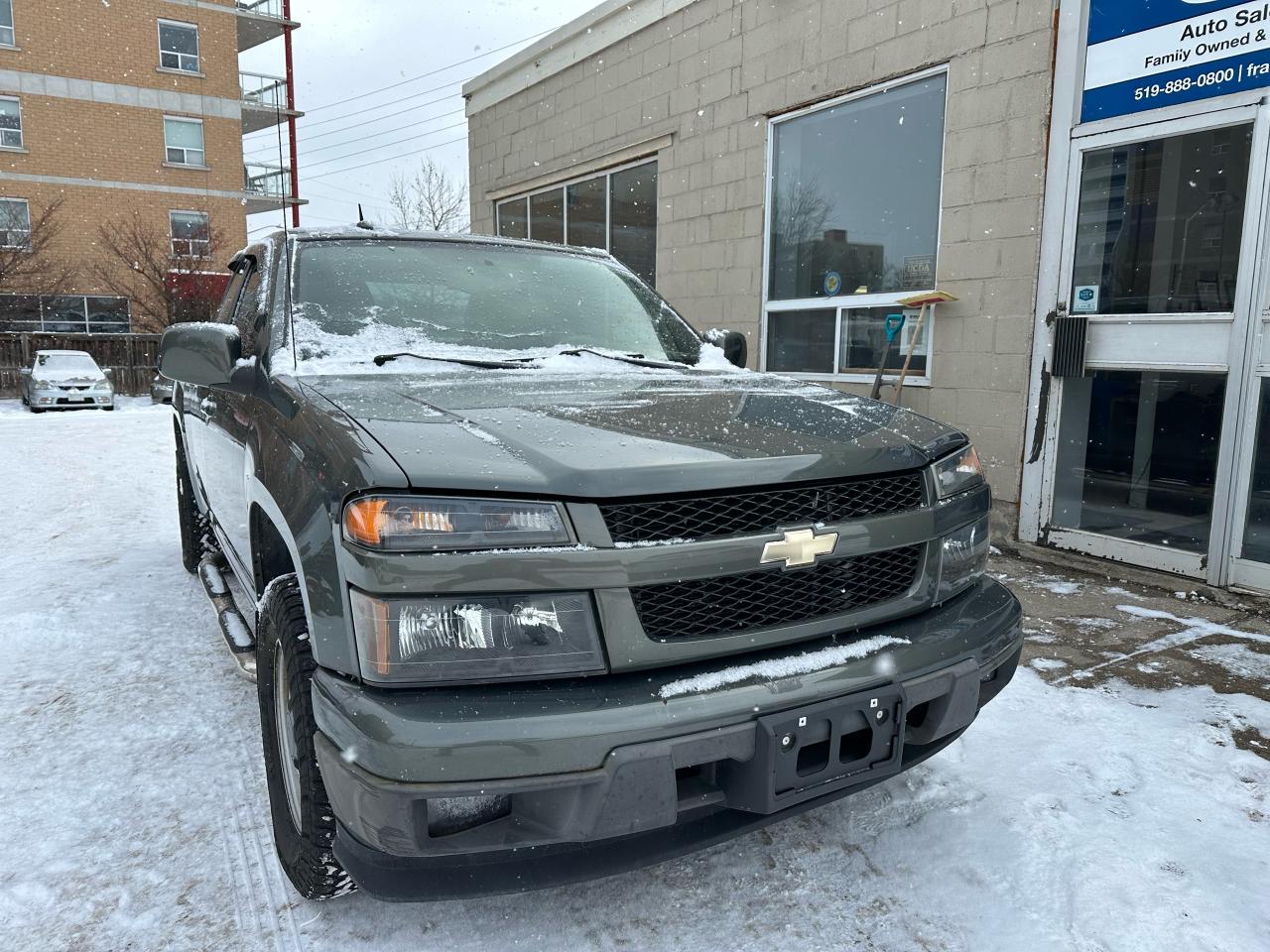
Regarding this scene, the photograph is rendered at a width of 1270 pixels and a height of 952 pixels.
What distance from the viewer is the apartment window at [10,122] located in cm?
2362

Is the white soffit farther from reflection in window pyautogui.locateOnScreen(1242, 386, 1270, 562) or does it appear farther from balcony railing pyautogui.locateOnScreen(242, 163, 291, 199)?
balcony railing pyautogui.locateOnScreen(242, 163, 291, 199)

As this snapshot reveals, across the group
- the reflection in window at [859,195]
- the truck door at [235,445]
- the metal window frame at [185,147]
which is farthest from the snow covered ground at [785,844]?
the metal window frame at [185,147]

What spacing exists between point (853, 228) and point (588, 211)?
12.9ft

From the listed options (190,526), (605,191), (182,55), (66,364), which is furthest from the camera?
(182,55)

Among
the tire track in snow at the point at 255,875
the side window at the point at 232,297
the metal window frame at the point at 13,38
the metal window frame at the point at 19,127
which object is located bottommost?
the tire track in snow at the point at 255,875

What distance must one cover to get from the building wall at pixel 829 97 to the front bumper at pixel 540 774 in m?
4.38

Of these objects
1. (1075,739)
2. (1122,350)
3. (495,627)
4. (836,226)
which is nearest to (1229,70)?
(1122,350)

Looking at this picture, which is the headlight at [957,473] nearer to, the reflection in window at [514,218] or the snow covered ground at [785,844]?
the snow covered ground at [785,844]

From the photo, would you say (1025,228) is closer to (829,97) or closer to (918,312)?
(918,312)

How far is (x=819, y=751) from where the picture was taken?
178 cm

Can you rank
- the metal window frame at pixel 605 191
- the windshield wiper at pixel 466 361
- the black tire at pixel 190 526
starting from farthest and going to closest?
1. the metal window frame at pixel 605 191
2. the black tire at pixel 190 526
3. the windshield wiper at pixel 466 361

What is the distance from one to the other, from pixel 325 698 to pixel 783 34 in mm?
6766

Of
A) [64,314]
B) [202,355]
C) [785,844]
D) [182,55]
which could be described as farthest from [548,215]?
[182,55]

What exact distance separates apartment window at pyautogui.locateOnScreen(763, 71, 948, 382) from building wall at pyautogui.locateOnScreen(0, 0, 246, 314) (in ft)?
74.9
